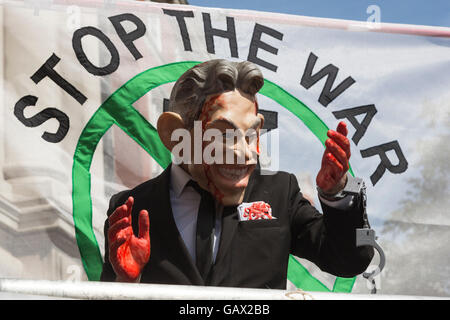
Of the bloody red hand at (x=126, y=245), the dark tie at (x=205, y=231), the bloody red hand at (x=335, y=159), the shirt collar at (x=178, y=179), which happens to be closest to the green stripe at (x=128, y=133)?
the shirt collar at (x=178, y=179)

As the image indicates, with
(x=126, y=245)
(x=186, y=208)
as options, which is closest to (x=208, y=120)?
(x=186, y=208)

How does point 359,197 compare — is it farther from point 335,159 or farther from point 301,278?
point 301,278

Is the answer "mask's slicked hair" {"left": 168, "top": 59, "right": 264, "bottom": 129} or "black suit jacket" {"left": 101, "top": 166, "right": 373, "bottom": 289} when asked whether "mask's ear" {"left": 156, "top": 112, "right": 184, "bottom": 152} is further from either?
"black suit jacket" {"left": 101, "top": 166, "right": 373, "bottom": 289}

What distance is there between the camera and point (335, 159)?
3041 millimetres

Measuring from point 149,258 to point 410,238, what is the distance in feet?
5.90

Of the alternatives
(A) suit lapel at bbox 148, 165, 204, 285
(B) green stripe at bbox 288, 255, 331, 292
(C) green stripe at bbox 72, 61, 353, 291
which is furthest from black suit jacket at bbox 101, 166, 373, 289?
(B) green stripe at bbox 288, 255, 331, 292

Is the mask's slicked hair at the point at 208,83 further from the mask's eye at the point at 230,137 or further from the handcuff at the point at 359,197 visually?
the handcuff at the point at 359,197

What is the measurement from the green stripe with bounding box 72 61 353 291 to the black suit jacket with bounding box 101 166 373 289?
49 centimetres

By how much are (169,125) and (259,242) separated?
2.39 feet

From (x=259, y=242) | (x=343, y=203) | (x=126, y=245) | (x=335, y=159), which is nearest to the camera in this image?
(x=126, y=245)

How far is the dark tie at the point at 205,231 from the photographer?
3150mm
